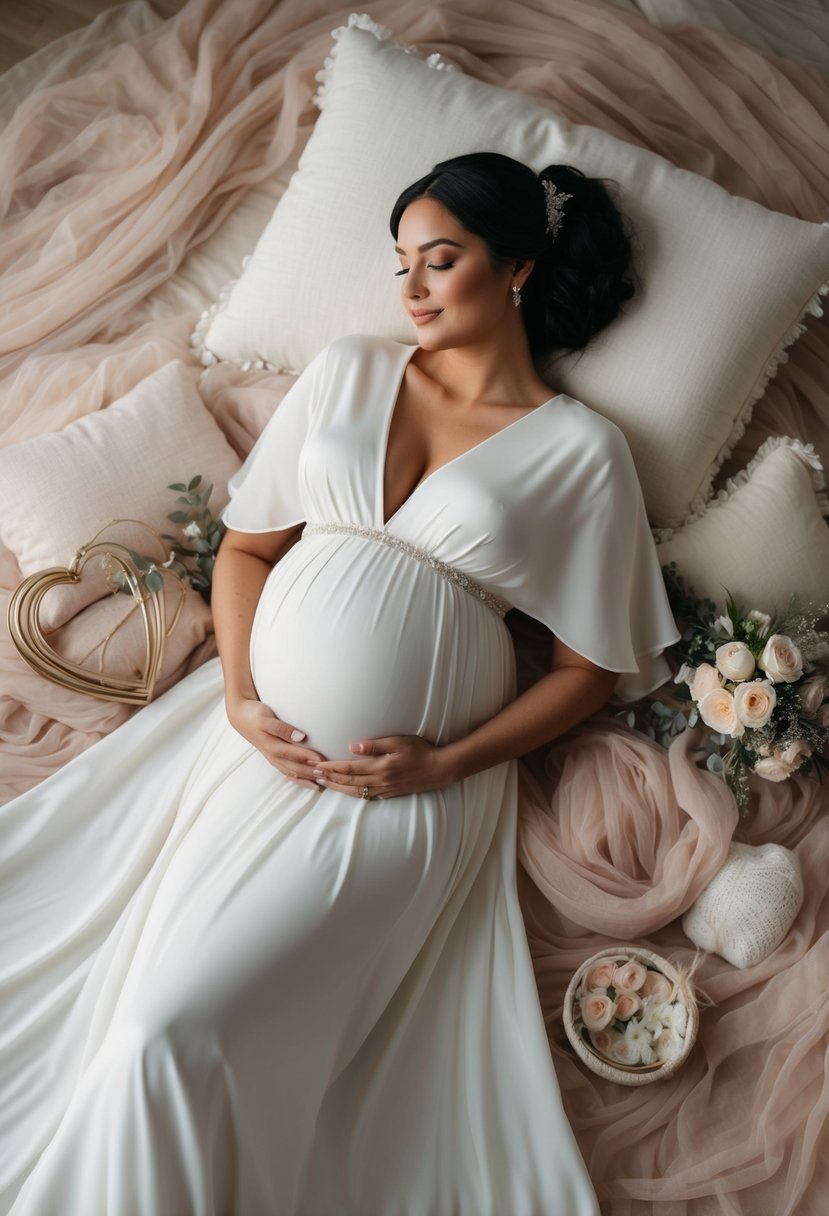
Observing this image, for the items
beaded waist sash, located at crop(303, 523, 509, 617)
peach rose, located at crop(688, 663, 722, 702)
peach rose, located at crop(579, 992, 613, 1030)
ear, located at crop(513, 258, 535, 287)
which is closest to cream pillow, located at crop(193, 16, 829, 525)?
ear, located at crop(513, 258, 535, 287)

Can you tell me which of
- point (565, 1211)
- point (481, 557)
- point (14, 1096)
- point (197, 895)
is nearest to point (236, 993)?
point (197, 895)

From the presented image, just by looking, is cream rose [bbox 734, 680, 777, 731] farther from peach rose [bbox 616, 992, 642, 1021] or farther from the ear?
the ear

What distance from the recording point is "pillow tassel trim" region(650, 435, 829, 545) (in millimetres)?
2467

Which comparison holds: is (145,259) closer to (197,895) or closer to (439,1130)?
(197,895)

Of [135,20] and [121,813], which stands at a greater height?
[135,20]

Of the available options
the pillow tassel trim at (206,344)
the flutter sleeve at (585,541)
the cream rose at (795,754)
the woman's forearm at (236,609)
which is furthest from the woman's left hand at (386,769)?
the pillow tassel trim at (206,344)

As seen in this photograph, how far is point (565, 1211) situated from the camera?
1848 millimetres

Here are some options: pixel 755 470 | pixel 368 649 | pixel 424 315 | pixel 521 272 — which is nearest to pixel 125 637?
pixel 368 649

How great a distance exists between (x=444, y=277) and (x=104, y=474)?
2.85 feet

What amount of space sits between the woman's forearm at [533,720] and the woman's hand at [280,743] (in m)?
0.27

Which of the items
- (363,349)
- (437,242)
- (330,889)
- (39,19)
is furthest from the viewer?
(39,19)

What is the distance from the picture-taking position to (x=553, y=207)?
7.38 feet

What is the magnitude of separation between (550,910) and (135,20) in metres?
2.58

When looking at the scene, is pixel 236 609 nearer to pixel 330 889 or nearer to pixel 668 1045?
pixel 330 889
